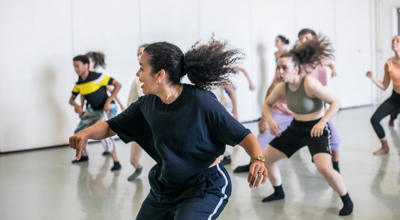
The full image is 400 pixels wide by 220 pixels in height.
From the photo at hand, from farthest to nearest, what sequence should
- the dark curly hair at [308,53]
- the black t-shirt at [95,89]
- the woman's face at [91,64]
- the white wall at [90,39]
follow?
1. the white wall at [90,39]
2. the woman's face at [91,64]
3. the black t-shirt at [95,89]
4. the dark curly hair at [308,53]

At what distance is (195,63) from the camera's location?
7.15ft

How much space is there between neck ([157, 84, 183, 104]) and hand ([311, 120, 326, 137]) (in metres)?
1.65

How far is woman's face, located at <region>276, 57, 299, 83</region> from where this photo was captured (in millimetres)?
3645

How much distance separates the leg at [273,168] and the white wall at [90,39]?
166 inches

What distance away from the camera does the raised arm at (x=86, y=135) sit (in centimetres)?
213

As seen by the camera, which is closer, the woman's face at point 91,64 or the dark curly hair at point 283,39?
the woman's face at point 91,64

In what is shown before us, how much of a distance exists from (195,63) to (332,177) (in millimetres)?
1678

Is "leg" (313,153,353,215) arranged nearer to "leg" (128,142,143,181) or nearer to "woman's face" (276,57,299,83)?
"woman's face" (276,57,299,83)

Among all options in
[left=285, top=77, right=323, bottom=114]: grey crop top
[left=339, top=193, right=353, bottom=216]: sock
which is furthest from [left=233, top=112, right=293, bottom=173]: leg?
[left=339, top=193, right=353, bottom=216]: sock

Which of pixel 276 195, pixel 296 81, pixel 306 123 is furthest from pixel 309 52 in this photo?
pixel 276 195

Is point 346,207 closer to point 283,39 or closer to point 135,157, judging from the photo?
point 135,157

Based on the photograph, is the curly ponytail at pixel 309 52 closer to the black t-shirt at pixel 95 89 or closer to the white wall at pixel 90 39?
the black t-shirt at pixel 95 89

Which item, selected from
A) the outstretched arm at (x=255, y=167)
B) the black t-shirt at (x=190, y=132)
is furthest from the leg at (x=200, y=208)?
the outstretched arm at (x=255, y=167)

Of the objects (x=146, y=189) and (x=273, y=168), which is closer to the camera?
(x=273, y=168)
